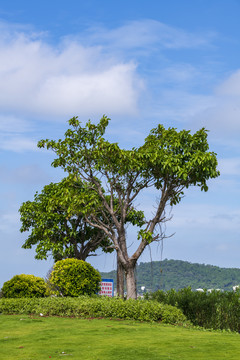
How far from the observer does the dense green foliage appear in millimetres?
14781

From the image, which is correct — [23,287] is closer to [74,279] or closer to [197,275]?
[74,279]

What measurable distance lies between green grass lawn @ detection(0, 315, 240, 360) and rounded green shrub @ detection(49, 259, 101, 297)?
4.66 metres

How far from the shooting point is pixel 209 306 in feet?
50.0

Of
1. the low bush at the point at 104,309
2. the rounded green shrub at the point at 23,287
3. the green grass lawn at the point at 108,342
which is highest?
the rounded green shrub at the point at 23,287

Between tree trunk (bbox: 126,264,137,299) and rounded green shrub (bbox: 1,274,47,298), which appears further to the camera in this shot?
rounded green shrub (bbox: 1,274,47,298)

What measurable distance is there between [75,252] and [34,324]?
32.6ft

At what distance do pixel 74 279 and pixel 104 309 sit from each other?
4.11 metres

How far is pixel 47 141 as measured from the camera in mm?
19516

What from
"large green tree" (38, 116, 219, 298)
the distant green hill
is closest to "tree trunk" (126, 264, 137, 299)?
"large green tree" (38, 116, 219, 298)

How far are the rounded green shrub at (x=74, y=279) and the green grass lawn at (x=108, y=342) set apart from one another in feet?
15.3

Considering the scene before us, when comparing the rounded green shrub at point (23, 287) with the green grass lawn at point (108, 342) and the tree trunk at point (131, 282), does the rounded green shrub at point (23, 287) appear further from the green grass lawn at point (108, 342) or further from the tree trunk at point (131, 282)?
the green grass lawn at point (108, 342)

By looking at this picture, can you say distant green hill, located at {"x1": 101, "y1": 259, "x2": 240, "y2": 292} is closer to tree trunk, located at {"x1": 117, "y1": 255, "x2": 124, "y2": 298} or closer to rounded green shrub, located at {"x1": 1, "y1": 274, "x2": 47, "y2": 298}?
tree trunk, located at {"x1": 117, "y1": 255, "x2": 124, "y2": 298}

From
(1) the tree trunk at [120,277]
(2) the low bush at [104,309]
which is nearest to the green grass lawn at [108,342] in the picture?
(2) the low bush at [104,309]

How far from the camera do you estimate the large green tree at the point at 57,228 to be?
2042 centimetres
